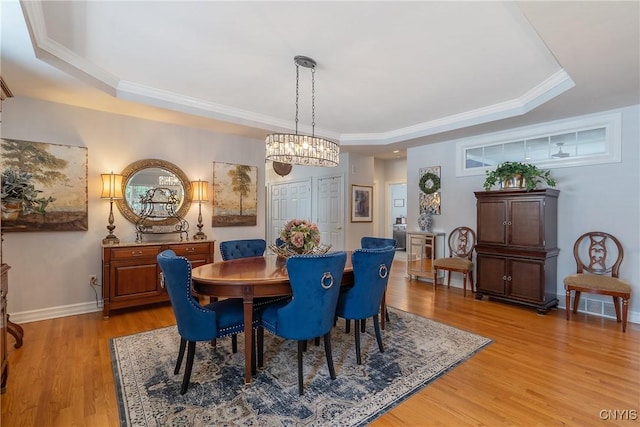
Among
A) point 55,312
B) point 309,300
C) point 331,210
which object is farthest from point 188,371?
point 331,210

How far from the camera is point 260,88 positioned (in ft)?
11.2

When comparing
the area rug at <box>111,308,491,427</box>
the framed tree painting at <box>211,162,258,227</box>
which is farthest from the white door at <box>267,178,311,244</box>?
the area rug at <box>111,308,491,427</box>

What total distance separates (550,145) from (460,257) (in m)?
1.97

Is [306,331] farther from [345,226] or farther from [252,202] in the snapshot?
[345,226]

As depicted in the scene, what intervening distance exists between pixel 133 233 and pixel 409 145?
4564mm

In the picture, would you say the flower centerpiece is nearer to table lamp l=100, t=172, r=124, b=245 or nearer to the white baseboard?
table lamp l=100, t=172, r=124, b=245

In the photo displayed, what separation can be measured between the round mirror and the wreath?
383cm

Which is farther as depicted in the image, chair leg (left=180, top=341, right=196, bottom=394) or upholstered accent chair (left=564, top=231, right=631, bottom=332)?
upholstered accent chair (left=564, top=231, right=631, bottom=332)

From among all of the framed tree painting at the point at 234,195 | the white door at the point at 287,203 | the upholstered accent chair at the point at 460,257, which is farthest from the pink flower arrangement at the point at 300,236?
the white door at the point at 287,203

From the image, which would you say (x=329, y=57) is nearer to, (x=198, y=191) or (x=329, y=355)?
(x=329, y=355)

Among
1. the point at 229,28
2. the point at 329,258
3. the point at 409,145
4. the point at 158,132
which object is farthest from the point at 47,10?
the point at 409,145

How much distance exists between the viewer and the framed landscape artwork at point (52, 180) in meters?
3.27

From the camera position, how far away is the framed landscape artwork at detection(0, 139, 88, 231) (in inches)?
129

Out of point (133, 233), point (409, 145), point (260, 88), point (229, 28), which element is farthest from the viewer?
point (409, 145)
